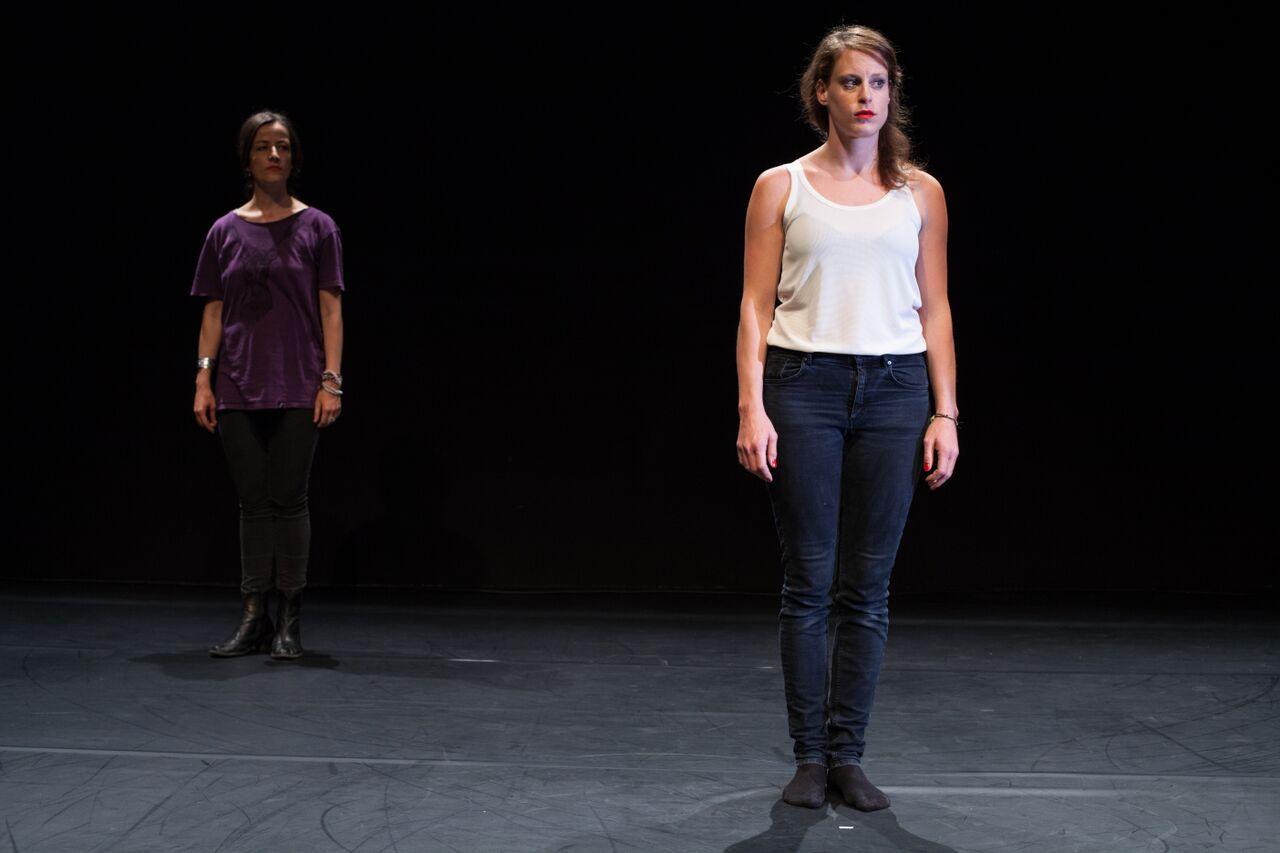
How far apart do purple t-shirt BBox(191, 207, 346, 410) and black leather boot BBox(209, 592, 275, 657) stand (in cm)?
47

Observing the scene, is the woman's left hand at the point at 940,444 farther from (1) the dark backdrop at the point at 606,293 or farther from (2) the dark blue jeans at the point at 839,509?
(1) the dark backdrop at the point at 606,293

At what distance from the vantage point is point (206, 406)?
10.3ft

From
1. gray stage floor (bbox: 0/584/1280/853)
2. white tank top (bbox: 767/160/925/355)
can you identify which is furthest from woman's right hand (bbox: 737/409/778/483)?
gray stage floor (bbox: 0/584/1280/853)

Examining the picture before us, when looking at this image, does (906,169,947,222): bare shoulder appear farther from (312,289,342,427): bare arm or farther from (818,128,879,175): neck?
(312,289,342,427): bare arm

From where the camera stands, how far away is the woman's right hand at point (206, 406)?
10.3ft

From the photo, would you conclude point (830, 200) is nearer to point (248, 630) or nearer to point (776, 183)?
point (776, 183)

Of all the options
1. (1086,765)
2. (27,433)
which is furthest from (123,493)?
(1086,765)

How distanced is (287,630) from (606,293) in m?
1.50

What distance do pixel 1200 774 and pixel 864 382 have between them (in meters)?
0.92

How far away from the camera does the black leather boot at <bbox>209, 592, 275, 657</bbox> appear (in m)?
3.14

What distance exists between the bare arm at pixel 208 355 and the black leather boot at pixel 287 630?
0.43m

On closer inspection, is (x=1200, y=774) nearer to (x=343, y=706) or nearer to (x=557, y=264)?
(x=343, y=706)

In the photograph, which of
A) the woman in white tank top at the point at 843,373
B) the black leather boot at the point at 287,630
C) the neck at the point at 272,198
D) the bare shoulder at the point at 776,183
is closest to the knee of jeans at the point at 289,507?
the black leather boot at the point at 287,630

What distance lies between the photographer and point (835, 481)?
197cm
